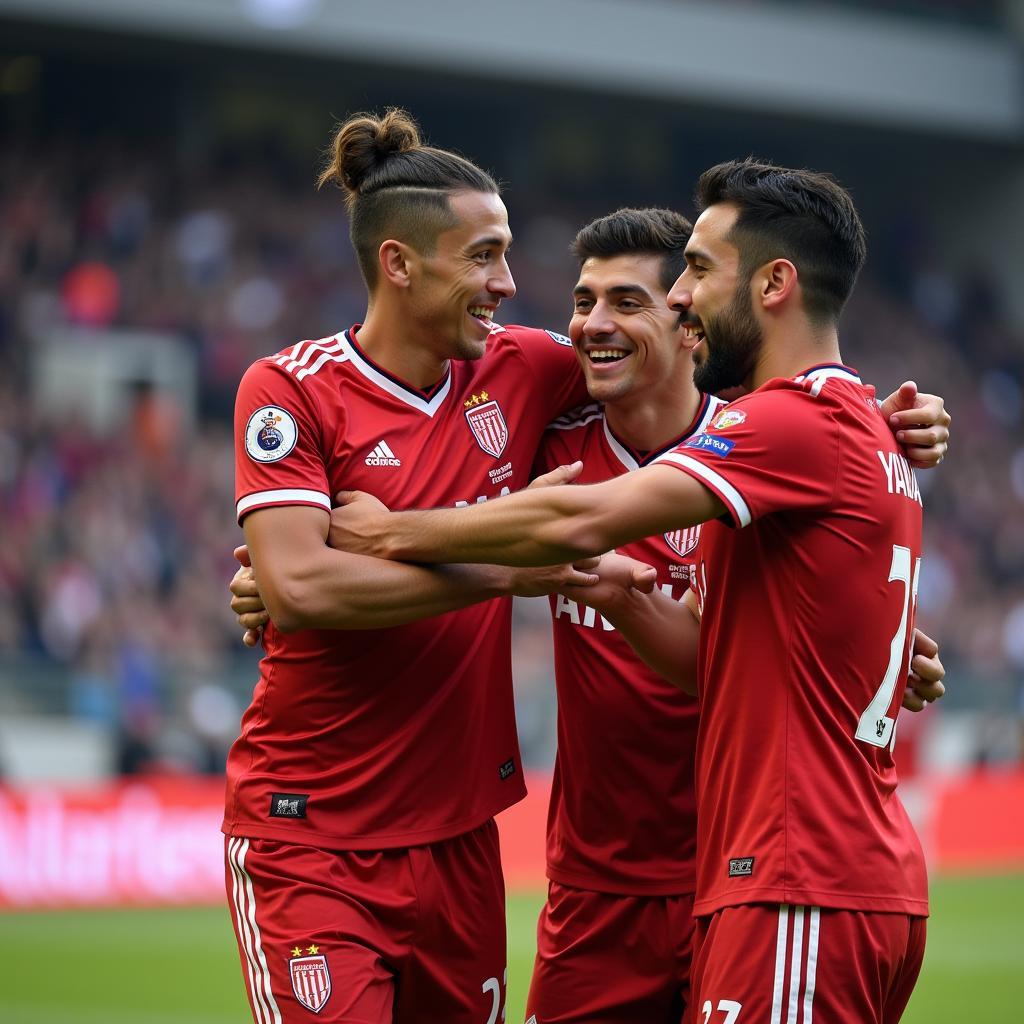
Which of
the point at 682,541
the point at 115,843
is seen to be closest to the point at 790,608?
the point at 682,541

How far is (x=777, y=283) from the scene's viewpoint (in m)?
4.05

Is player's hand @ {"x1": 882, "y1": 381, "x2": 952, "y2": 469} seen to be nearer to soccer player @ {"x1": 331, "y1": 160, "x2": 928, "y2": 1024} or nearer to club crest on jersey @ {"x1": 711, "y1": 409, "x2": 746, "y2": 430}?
soccer player @ {"x1": 331, "y1": 160, "x2": 928, "y2": 1024}

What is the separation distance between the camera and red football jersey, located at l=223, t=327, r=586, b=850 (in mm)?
4496

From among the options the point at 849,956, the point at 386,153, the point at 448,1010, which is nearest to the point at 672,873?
the point at 448,1010

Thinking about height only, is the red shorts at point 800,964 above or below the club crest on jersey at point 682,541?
below

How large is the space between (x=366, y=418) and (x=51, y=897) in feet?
28.5

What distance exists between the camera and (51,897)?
12.3 metres

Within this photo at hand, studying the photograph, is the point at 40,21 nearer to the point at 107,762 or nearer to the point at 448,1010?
the point at 107,762

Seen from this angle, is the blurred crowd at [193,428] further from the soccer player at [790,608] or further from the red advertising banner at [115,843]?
the soccer player at [790,608]

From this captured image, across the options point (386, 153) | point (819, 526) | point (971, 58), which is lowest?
point (819, 526)

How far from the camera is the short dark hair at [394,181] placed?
482 cm

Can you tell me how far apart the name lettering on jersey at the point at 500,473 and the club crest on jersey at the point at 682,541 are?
1.59 feet

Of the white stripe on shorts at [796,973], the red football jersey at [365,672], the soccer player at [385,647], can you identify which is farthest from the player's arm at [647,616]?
the white stripe on shorts at [796,973]

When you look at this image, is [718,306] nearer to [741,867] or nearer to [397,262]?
[397,262]
